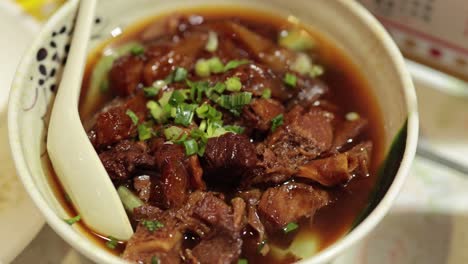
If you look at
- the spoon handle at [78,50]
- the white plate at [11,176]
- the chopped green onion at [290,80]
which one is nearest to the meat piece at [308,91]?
the chopped green onion at [290,80]

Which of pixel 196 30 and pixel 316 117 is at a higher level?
pixel 196 30

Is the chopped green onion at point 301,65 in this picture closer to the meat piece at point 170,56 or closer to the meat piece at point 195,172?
the meat piece at point 170,56

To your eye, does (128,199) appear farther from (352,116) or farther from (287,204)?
(352,116)

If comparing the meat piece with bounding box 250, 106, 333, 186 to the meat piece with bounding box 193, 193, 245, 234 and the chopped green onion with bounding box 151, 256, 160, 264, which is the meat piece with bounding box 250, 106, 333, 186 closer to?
the meat piece with bounding box 193, 193, 245, 234

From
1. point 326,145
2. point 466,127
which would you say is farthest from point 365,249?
point 466,127

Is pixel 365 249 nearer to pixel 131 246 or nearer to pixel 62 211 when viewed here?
pixel 131 246

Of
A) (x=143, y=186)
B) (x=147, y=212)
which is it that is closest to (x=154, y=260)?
(x=147, y=212)
